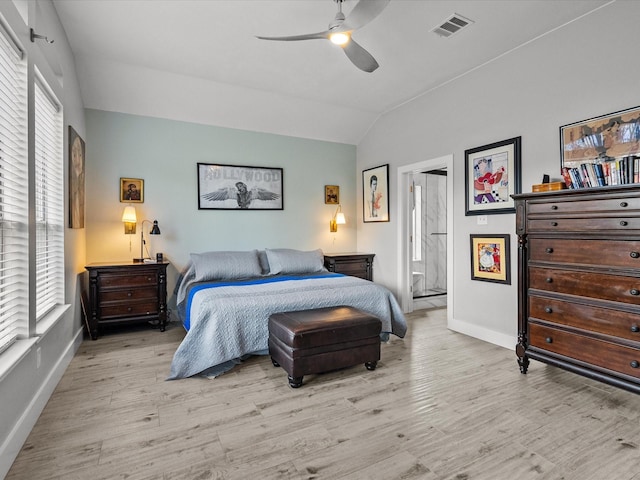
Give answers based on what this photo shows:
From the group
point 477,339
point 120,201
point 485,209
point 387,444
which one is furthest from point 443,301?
point 120,201

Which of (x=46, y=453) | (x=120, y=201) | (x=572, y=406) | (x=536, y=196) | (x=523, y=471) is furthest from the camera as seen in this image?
(x=120, y=201)

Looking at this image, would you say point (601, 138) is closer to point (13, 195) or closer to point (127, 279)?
point (13, 195)

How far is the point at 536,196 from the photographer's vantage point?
9.08 feet

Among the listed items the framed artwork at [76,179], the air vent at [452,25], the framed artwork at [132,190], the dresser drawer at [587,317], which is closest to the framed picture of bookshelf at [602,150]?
the dresser drawer at [587,317]

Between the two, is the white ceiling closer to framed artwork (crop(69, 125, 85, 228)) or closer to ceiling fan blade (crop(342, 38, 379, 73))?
ceiling fan blade (crop(342, 38, 379, 73))

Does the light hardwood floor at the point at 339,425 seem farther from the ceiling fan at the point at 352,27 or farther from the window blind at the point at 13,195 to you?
the ceiling fan at the point at 352,27

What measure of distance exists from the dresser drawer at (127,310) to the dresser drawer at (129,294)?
61mm

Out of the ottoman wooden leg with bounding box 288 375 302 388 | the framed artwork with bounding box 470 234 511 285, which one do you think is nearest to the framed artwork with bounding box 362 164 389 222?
the framed artwork with bounding box 470 234 511 285

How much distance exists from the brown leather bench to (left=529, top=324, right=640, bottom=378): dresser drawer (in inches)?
48.6

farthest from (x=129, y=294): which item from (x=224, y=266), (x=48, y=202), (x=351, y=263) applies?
(x=351, y=263)

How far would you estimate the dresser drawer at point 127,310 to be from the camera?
13.0 feet

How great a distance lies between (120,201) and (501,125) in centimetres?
440

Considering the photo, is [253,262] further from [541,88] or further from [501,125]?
[541,88]

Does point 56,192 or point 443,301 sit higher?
point 56,192
